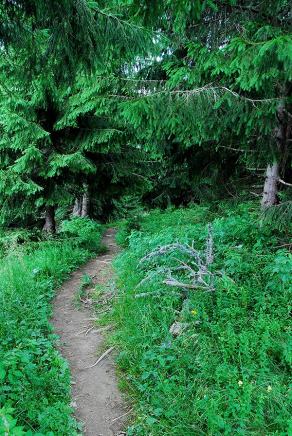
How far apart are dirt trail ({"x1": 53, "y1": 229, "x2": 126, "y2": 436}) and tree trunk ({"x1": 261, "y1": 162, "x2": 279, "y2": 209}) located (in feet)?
12.4

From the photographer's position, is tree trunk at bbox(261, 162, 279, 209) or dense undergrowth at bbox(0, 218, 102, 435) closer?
dense undergrowth at bbox(0, 218, 102, 435)

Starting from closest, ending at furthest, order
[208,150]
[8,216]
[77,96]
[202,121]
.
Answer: [202,121] < [208,150] < [77,96] < [8,216]

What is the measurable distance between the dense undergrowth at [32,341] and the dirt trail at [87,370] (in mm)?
176

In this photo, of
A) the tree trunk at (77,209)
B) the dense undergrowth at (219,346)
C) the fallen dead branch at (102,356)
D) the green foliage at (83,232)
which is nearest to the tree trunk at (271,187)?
the dense undergrowth at (219,346)

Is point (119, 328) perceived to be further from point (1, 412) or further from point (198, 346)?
point (1, 412)

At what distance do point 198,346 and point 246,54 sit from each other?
3.45m

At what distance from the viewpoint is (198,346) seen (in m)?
4.10

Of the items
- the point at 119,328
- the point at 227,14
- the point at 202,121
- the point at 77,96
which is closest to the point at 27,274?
the point at 119,328

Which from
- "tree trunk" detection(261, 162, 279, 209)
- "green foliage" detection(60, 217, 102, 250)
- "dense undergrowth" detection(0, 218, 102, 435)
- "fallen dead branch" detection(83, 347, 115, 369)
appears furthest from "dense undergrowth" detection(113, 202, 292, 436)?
"green foliage" detection(60, 217, 102, 250)

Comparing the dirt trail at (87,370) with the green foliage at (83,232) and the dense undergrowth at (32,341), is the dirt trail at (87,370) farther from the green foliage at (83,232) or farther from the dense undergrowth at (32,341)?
the green foliage at (83,232)

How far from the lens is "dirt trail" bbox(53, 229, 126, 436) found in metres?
3.57

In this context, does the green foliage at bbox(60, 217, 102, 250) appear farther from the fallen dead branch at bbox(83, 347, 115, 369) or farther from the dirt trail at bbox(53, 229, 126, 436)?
the fallen dead branch at bbox(83, 347, 115, 369)

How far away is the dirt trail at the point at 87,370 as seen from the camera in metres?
3.57

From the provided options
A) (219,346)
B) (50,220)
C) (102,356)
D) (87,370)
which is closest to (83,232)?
(50,220)
